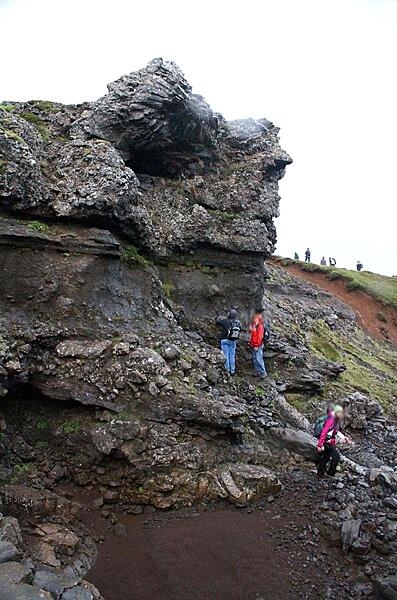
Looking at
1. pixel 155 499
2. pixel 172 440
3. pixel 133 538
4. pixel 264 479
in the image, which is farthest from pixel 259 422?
pixel 133 538

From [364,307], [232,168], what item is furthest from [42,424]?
[364,307]

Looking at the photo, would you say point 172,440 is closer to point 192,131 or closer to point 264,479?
point 264,479

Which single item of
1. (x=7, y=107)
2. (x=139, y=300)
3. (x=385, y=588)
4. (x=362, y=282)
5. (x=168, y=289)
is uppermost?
(x=7, y=107)

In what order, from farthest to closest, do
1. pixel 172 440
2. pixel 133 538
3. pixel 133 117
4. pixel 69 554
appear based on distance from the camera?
pixel 133 117, pixel 172 440, pixel 133 538, pixel 69 554

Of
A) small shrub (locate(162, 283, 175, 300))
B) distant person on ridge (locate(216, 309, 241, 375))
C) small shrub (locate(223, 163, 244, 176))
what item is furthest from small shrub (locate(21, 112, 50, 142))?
distant person on ridge (locate(216, 309, 241, 375))

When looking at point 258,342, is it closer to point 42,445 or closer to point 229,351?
point 229,351

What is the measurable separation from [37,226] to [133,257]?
4.06 meters

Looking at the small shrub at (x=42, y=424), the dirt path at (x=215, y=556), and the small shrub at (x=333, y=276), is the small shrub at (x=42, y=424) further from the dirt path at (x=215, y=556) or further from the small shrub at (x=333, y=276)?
the small shrub at (x=333, y=276)

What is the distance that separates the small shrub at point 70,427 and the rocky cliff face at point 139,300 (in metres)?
0.04

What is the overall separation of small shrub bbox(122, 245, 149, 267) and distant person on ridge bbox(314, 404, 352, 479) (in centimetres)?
921

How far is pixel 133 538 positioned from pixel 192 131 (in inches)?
700

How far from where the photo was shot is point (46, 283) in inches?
598

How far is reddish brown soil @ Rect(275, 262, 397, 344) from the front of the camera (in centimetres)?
4497

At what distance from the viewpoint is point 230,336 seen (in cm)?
1895
